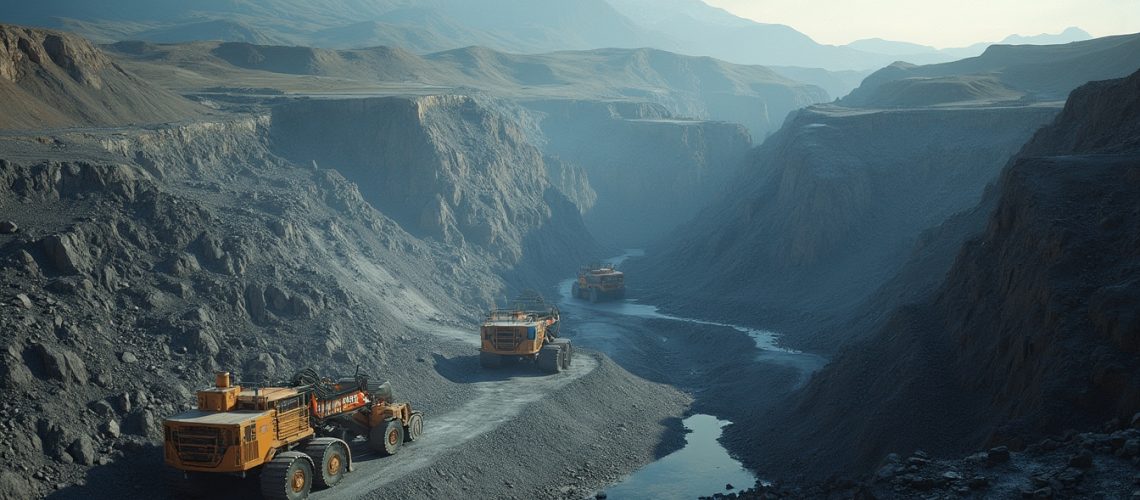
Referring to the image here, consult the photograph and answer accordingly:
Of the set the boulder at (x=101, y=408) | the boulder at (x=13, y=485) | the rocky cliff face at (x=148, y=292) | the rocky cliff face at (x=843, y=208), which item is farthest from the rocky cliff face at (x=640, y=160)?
the boulder at (x=13, y=485)

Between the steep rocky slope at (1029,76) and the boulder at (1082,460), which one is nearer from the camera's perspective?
the boulder at (1082,460)

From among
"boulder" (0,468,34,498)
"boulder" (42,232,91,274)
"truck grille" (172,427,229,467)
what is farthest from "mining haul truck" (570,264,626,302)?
"boulder" (0,468,34,498)

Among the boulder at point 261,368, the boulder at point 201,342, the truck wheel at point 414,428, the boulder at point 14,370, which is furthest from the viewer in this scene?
the boulder at point 261,368

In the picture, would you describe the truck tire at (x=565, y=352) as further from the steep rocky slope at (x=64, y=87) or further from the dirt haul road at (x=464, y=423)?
the steep rocky slope at (x=64, y=87)

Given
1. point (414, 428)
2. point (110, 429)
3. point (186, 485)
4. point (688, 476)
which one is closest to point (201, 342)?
point (110, 429)

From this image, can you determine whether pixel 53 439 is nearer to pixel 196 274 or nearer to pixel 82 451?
pixel 82 451

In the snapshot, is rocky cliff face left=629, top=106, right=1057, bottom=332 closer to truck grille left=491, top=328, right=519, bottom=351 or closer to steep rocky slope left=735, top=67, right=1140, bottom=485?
steep rocky slope left=735, top=67, right=1140, bottom=485

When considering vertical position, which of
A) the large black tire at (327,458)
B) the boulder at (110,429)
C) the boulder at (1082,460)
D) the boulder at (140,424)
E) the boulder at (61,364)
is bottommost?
the large black tire at (327,458)
